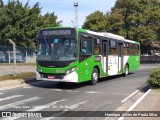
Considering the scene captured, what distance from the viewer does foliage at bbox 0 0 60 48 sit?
158 feet

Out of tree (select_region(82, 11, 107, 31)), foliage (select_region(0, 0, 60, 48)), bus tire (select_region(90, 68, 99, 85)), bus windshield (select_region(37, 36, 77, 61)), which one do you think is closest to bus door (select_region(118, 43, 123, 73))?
bus tire (select_region(90, 68, 99, 85))

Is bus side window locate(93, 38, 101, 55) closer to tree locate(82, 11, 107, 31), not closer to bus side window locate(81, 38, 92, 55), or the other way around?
bus side window locate(81, 38, 92, 55)

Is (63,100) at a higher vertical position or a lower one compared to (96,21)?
lower

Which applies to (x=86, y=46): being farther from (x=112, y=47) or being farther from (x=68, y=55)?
(x=112, y=47)

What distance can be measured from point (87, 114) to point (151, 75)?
595cm

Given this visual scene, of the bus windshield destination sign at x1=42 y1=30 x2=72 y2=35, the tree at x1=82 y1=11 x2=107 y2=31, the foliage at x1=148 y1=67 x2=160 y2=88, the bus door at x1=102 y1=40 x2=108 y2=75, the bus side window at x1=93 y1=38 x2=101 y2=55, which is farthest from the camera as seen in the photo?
the tree at x1=82 y1=11 x2=107 y2=31

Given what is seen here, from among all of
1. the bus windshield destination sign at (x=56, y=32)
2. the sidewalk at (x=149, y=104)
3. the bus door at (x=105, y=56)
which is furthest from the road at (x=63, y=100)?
the bus door at (x=105, y=56)

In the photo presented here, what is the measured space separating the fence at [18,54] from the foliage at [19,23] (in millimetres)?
1531

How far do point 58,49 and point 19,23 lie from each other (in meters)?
34.4

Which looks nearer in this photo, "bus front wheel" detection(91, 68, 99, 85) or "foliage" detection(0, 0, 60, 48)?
"bus front wheel" detection(91, 68, 99, 85)

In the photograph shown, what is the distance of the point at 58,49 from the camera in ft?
54.2

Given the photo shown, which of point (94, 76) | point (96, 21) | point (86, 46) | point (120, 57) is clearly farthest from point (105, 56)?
point (96, 21)

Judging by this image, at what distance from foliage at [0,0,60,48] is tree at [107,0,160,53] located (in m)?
12.4

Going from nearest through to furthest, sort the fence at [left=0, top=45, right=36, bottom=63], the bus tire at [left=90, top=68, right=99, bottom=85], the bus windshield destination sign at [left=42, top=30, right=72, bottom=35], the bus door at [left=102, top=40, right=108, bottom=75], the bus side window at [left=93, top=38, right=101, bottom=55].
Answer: the bus windshield destination sign at [left=42, top=30, right=72, bottom=35]
the bus tire at [left=90, top=68, right=99, bottom=85]
the bus side window at [left=93, top=38, right=101, bottom=55]
the bus door at [left=102, top=40, right=108, bottom=75]
the fence at [left=0, top=45, right=36, bottom=63]
